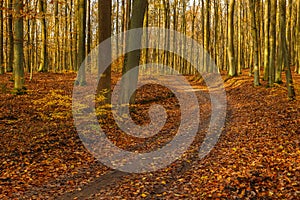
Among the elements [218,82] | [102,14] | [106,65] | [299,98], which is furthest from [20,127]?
[218,82]

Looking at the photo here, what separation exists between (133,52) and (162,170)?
725 cm

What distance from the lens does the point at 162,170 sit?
7.58 metres

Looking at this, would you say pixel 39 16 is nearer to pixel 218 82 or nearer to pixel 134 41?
pixel 134 41

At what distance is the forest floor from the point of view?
20.1 ft

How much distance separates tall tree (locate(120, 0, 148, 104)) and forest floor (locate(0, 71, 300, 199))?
1409mm

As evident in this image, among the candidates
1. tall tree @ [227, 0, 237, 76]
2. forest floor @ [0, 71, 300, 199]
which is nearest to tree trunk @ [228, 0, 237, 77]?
tall tree @ [227, 0, 237, 76]

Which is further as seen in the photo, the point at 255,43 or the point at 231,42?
the point at 231,42

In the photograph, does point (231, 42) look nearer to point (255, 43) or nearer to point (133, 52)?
point (255, 43)

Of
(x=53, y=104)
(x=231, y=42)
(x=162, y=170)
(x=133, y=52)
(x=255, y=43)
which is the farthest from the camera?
(x=231, y=42)

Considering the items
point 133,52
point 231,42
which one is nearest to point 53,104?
point 133,52

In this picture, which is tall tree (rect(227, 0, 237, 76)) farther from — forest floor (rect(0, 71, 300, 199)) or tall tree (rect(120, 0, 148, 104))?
tall tree (rect(120, 0, 148, 104))

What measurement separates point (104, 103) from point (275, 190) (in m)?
8.46

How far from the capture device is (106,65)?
12336mm

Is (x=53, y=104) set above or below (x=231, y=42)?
below
